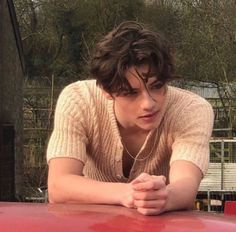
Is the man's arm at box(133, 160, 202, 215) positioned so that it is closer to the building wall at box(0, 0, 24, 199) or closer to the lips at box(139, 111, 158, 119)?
the lips at box(139, 111, 158, 119)

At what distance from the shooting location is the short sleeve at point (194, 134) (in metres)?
1.97

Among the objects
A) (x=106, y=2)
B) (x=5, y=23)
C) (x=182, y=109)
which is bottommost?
(x=182, y=109)

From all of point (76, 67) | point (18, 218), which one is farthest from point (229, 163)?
point (18, 218)

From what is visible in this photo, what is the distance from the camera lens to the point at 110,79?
1898mm

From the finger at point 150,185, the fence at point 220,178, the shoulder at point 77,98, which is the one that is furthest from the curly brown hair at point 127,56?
the fence at point 220,178

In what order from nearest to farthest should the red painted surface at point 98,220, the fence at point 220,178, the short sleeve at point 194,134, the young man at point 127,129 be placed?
1. the red painted surface at point 98,220
2. the young man at point 127,129
3. the short sleeve at point 194,134
4. the fence at point 220,178

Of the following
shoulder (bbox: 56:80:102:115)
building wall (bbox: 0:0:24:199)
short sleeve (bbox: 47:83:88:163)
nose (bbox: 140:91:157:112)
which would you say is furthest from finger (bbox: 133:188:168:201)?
building wall (bbox: 0:0:24:199)

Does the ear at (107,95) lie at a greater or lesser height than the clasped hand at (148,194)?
greater

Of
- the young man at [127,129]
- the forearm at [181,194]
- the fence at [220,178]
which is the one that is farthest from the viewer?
the fence at [220,178]

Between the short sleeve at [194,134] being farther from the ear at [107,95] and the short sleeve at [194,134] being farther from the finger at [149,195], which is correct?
the finger at [149,195]

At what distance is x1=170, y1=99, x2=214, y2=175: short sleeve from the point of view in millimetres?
1971

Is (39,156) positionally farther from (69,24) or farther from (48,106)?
(69,24)

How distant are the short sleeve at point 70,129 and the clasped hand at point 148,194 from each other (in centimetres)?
45

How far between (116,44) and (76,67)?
781 inches
